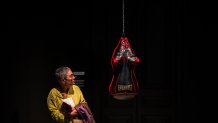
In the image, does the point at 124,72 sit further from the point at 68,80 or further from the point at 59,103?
the point at 59,103

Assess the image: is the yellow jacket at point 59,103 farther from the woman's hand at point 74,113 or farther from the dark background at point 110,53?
the dark background at point 110,53

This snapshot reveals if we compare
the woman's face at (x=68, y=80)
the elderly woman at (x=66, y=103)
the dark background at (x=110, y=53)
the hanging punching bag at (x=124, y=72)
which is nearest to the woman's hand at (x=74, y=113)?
the elderly woman at (x=66, y=103)

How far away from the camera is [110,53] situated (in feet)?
29.3

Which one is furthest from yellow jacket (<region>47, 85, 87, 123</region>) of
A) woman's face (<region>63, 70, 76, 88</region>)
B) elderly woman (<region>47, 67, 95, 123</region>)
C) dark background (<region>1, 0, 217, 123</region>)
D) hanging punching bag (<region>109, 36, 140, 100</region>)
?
dark background (<region>1, 0, 217, 123</region>)

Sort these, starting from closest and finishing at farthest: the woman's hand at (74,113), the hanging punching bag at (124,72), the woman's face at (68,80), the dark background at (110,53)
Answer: the woman's hand at (74,113)
the woman's face at (68,80)
the hanging punching bag at (124,72)
the dark background at (110,53)

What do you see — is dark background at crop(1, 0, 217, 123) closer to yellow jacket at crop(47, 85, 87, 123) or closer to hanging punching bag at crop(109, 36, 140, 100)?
hanging punching bag at crop(109, 36, 140, 100)

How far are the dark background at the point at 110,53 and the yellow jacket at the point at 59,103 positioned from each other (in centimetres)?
156

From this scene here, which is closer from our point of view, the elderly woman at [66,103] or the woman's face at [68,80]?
the elderly woman at [66,103]

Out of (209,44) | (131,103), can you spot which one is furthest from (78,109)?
(209,44)

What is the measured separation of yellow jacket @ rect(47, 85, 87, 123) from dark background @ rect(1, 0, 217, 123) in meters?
1.56

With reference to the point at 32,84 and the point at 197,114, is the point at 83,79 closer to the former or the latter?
the point at 32,84

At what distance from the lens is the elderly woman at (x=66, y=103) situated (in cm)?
676

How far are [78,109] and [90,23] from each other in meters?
2.36

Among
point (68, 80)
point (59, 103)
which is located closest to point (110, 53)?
point (68, 80)
